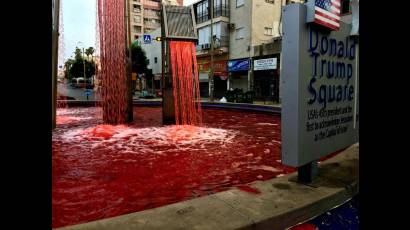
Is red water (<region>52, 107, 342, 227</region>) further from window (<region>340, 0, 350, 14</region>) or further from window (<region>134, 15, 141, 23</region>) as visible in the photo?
window (<region>134, 15, 141, 23</region>)

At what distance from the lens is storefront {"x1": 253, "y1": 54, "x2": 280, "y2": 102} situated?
23812 mm

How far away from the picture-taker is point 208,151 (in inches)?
235

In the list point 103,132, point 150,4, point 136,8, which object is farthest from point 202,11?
point 150,4

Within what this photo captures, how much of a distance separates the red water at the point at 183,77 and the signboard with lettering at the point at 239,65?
1730 cm

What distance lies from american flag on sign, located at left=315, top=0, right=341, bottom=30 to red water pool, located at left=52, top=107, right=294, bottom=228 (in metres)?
1.86

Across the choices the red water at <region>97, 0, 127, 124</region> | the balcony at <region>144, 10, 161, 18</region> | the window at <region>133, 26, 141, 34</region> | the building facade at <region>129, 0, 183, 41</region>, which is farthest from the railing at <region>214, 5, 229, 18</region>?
the balcony at <region>144, 10, 161, 18</region>

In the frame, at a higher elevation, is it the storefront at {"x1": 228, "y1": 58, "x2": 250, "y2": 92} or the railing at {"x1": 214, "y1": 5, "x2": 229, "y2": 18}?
the railing at {"x1": 214, "y1": 5, "x2": 229, "y2": 18}

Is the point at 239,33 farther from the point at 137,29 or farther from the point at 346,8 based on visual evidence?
the point at 137,29

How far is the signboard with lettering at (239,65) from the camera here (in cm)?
2643

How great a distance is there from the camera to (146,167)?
480 cm

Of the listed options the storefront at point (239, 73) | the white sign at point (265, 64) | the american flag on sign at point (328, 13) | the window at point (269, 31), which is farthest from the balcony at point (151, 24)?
the american flag on sign at point (328, 13)

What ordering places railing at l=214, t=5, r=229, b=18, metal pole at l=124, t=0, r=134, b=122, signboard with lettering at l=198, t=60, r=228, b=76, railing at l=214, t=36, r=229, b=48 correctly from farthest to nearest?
1. signboard with lettering at l=198, t=60, r=228, b=76
2. railing at l=214, t=36, r=229, b=48
3. railing at l=214, t=5, r=229, b=18
4. metal pole at l=124, t=0, r=134, b=122

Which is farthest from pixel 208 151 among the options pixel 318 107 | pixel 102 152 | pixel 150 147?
pixel 318 107
